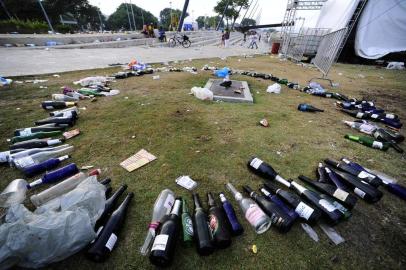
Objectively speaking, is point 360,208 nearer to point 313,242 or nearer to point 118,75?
point 313,242

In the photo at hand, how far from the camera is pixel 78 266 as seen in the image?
4.99 feet

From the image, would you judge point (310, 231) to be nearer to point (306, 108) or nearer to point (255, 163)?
point (255, 163)

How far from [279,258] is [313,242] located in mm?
390

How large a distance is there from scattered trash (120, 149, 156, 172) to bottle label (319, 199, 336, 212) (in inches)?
82.5

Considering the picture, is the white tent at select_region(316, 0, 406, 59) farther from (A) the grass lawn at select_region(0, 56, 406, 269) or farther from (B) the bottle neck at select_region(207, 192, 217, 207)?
(B) the bottle neck at select_region(207, 192, 217, 207)

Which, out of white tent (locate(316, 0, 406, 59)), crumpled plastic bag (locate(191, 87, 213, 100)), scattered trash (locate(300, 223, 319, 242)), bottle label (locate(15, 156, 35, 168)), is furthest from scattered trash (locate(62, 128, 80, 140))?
white tent (locate(316, 0, 406, 59))

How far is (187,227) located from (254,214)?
0.65 meters

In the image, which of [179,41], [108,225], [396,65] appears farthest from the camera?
[179,41]

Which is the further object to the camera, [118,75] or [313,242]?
[118,75]

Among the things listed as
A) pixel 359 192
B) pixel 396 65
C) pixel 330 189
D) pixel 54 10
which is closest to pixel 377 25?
pixel 396 65

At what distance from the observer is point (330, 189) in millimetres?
2248

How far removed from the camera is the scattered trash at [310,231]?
182cm

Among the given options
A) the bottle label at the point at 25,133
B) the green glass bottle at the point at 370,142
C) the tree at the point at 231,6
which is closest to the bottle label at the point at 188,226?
the bottle label at the point at 25,133

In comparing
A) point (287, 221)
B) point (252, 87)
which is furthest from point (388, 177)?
point (252, 87)
